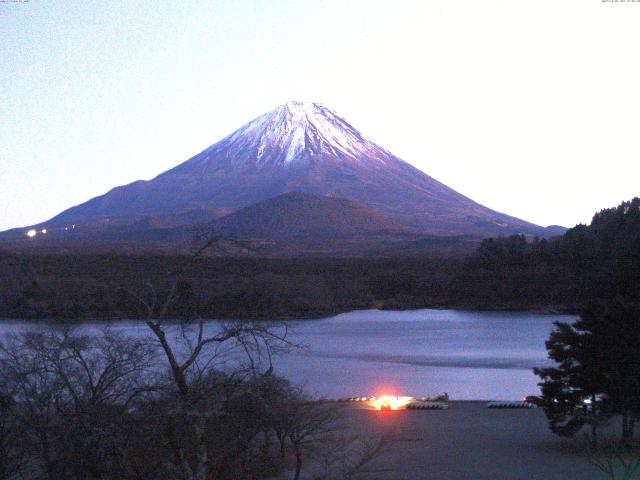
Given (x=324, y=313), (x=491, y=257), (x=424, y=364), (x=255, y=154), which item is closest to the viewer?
(x=424, y=364)

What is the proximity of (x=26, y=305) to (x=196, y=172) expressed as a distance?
55.6 m

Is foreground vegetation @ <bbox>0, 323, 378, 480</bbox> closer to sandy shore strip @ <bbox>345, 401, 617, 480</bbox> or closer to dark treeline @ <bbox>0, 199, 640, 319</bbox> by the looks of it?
sandy shore strip @ <bbox>345, 401, 617, 480</bbox>

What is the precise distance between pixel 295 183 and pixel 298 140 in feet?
22.6

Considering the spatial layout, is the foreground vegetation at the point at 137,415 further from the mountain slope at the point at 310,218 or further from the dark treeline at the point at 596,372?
the mountain slope at the point at 310,218

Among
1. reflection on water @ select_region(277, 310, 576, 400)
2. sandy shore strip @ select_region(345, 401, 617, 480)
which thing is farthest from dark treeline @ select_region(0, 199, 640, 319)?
sandy shore strip @ select_region(345, 401, 617, 480)

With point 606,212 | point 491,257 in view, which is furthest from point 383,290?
point 606,212

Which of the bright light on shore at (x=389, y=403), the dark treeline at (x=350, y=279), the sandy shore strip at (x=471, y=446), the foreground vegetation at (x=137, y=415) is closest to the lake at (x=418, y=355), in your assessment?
the bright light on shore at (x=389, y=403)

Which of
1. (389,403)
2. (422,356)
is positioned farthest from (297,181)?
(389,403)

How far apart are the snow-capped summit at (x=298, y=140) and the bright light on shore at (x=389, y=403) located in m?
69.1

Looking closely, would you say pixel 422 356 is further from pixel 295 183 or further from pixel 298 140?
pixel 298 140

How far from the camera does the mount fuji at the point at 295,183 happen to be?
74188mm

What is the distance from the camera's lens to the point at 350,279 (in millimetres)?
41750

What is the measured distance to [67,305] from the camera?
29219 mm

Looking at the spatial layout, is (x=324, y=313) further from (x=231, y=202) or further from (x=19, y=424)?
(x=231, y=202)
